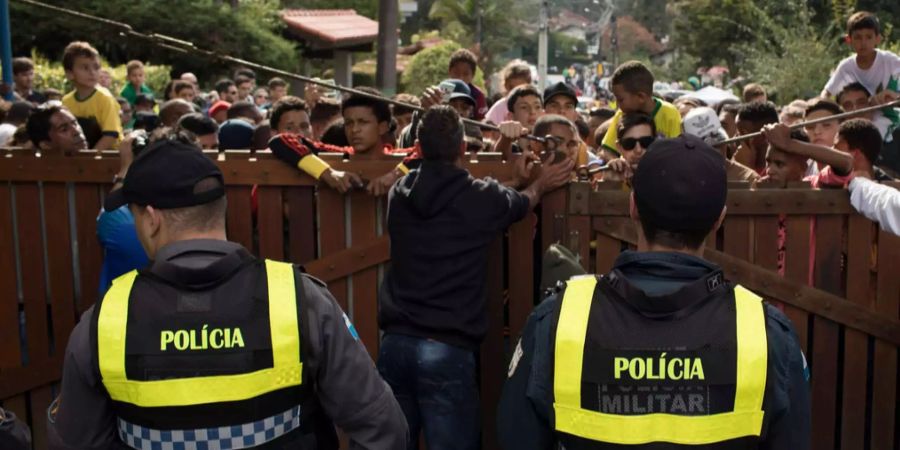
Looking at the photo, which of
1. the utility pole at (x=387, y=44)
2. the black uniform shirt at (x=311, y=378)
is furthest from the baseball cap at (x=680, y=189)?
the utility pole at (x=387, y=44)

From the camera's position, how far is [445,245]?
442 cm

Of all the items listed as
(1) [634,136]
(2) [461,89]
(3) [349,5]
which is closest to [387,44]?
(2) [461,89]

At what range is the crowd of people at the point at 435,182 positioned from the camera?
111 inches

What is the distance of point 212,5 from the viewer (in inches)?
1073

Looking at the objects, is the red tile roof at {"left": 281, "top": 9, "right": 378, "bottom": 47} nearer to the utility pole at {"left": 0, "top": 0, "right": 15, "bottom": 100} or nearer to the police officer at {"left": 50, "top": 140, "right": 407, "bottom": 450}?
the utility pole at {"left": 0, "top": 0, "right": 15, "bottom": 100}

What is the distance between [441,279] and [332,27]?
25.9m

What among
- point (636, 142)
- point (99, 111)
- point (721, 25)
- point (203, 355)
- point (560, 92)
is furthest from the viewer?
point (721, 25)

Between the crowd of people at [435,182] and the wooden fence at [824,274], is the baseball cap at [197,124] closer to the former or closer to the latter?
the crowd of people at [435,182]

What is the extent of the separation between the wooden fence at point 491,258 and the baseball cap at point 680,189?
1.93 meters

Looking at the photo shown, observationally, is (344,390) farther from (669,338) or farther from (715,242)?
(715,242)

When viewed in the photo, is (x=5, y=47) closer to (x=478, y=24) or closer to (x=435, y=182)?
(x=435, y=182)

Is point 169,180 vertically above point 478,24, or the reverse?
point 478,24

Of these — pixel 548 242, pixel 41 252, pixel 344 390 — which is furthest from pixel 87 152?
pixel 344 390

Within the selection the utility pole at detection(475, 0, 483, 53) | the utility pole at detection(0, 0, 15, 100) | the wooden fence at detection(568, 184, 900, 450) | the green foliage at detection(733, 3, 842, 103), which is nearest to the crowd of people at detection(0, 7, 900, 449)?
the wooden fence at detection(568, 184, 900, 450)
